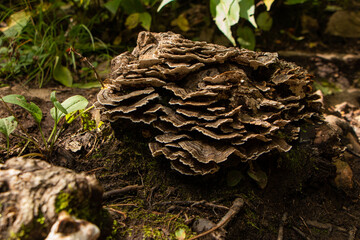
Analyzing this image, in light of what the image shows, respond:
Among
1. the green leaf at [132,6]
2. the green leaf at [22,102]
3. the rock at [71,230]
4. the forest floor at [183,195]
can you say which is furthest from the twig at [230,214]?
the green leaf at [132,6]

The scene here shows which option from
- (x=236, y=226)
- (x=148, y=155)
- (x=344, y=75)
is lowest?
(x=344, y=75)

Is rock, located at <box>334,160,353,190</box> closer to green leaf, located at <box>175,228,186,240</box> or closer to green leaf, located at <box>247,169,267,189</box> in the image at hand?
green leaf, located at <box>247,169,267,189</box>

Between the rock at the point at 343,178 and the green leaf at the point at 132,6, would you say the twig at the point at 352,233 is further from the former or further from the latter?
the green leaf at the point at 132,6

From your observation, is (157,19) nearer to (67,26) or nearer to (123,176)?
(67,26)

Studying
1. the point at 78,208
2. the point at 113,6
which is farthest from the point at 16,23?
the point at 78,208

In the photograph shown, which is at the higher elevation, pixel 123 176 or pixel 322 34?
pixel 123 176

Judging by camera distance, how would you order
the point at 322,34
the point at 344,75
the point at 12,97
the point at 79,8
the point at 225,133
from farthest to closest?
the point at 322,34 < the point at 344,75 < the point at 79,8 < the point at 12,97 < the point at 225,133

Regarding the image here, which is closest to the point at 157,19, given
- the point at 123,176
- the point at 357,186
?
the point at 123,176
